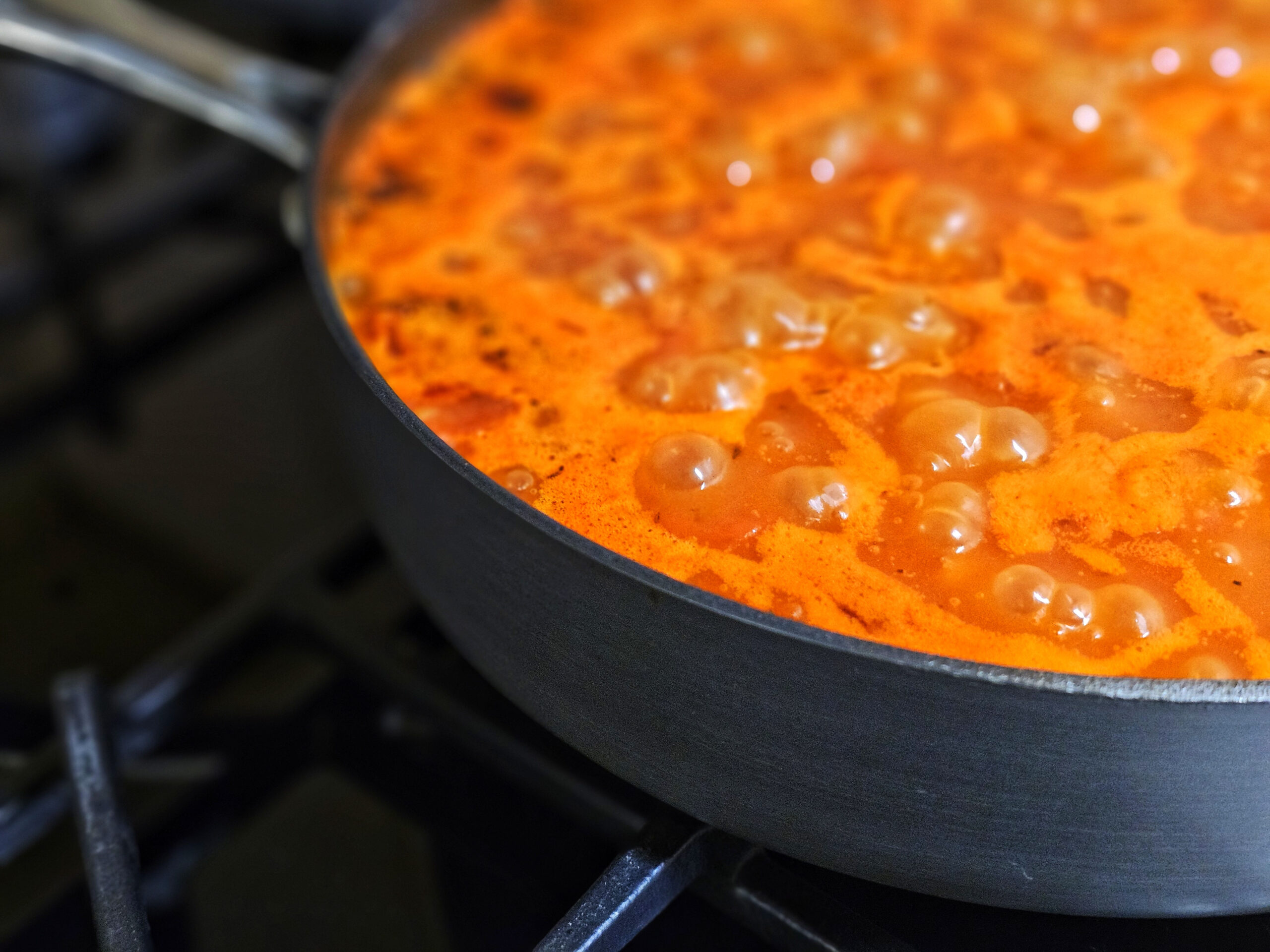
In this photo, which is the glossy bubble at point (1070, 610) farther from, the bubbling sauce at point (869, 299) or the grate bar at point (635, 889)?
the grate bar at point (635, 889)

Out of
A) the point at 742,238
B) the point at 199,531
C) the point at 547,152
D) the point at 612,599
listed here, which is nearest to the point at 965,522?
the point at 612,599

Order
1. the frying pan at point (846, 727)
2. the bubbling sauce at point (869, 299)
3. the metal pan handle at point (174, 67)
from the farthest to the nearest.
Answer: the metal pan handle at point (174, 67) → the bubbling sauce at point (869, 299) → the frying pan at point (846, 727)

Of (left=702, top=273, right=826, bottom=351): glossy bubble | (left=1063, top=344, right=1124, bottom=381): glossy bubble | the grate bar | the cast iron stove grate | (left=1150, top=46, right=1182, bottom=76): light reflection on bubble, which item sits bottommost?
the cast iron stove grate

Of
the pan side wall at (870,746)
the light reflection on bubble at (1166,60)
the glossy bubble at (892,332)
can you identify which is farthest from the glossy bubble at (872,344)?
the light reflection on bubble at (1166,60)

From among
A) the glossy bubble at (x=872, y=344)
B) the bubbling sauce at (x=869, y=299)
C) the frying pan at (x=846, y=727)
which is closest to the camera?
the frying pan at (x=846, y=727)

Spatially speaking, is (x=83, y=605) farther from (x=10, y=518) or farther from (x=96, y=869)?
(x=96, y=869)

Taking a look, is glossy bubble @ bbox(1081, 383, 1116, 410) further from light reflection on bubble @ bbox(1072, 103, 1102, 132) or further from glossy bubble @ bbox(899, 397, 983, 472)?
light reflection on bubble @ bbox(1072, 103, 1102, 132)

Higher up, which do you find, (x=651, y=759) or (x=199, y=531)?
(x=651, y=759)

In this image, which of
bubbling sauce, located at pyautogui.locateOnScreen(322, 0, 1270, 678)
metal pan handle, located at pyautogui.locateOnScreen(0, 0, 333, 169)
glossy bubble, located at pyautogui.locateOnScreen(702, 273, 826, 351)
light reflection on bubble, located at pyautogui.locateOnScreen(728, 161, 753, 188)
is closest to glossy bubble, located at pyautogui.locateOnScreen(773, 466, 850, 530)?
bubbling sauce, located at pyautogui.locateOnScreen(322, 0, 1270, 678)
